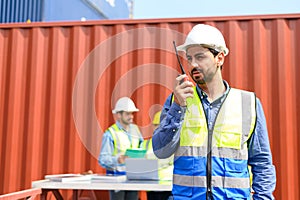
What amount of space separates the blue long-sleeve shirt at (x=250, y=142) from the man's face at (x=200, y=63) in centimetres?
14

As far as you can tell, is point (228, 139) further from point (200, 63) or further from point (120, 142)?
A: point (120, 142)

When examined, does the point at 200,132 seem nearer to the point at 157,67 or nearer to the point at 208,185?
the point at 208,185

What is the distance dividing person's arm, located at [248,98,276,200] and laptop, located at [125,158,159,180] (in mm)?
1881

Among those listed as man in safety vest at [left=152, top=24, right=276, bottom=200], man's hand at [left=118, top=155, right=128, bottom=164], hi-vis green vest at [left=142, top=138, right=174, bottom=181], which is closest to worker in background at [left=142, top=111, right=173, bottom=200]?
hi-vis green vest at [left=142, top=138, right=174, bottom=181]

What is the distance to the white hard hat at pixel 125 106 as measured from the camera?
4.46m

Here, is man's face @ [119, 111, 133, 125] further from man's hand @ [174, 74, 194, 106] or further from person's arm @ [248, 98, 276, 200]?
man's hand @ [174, 74, 194, 106]

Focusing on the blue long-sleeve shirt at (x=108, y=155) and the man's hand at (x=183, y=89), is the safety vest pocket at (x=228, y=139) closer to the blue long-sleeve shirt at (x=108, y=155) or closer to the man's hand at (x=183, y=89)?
the man's hand at (x=183, y=89)

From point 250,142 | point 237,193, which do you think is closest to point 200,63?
point 250,142

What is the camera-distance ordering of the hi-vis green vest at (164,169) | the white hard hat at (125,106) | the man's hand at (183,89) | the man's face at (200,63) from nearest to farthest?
1. the man's hand at (183,89)
2. the man's face at (200,63)
3. the hi-vis green vest at (164,169)
4. the white hard hat at (125,106)

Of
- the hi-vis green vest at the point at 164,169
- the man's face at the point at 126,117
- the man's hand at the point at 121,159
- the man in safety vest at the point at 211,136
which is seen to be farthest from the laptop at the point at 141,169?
the man in safety vest at the point at 211,136

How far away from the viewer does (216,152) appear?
1.82 meters

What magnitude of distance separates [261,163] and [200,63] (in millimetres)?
554

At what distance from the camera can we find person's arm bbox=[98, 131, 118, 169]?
4293mm

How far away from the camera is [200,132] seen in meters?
1.86
